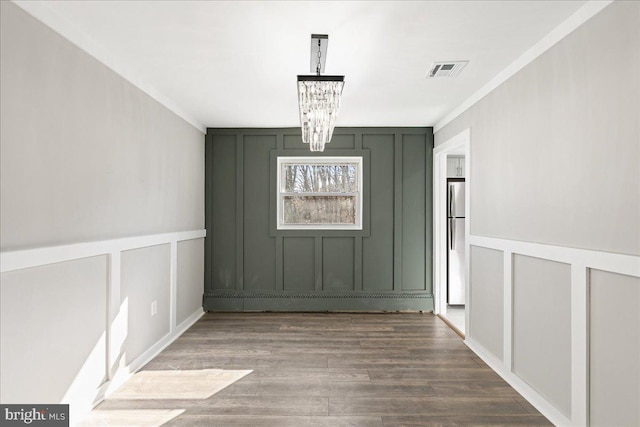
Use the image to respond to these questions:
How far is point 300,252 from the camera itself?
17.5 feet

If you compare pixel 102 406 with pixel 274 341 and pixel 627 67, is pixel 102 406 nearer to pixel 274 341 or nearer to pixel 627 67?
pixel 274 341

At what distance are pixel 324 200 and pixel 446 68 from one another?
2.63 m

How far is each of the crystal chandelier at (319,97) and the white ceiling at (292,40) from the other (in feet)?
0.29

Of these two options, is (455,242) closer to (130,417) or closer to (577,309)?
(577,309)

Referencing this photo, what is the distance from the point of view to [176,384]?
299 centimetres

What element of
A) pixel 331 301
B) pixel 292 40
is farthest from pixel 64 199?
pixel 331 301

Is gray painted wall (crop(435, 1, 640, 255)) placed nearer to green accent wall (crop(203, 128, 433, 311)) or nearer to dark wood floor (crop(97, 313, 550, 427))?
dark wood floor (crop(97, 313, 550, 427))

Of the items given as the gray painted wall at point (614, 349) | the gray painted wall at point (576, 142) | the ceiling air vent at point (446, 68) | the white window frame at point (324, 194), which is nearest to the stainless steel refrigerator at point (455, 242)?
the white window frame at point (324, 194)

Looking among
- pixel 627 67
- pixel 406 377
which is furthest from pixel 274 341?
pixel 627 67

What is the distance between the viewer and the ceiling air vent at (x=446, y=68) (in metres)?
3.05

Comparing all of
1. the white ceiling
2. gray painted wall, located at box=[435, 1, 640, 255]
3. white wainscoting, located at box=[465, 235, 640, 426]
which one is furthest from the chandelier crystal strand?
white wainscoting, located at box=[465, 235, 640, 426]

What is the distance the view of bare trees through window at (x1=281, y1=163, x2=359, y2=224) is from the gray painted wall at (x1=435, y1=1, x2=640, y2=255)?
7.51 feet

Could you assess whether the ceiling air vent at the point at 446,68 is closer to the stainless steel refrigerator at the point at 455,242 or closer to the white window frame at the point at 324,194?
the white window frame at the point at 324,194

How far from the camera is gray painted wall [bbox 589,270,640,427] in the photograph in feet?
6.12
